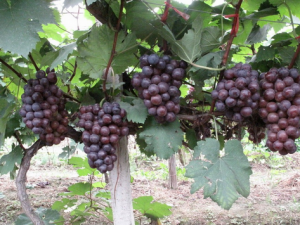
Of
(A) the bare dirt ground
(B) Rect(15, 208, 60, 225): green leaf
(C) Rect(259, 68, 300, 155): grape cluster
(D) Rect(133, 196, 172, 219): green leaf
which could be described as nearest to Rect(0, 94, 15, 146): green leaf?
(B) Rect(15, 208, 60, 225): green leaf

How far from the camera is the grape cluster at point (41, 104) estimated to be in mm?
762

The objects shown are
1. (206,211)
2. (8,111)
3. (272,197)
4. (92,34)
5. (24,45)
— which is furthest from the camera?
(272,197)

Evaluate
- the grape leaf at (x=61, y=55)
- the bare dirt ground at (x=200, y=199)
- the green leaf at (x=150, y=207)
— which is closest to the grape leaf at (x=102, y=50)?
the grape leaf at (x=61, y=55)

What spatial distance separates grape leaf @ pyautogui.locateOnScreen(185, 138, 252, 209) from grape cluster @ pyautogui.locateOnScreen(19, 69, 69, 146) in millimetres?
434

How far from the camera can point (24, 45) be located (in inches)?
24.6

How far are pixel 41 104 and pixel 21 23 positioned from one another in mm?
236

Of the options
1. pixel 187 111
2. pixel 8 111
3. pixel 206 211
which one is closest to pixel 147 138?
pixel 187 111

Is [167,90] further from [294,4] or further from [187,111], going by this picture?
[294,4]

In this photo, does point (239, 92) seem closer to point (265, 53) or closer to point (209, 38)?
point (209, 38)

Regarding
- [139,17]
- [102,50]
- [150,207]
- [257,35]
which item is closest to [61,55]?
[102,50]

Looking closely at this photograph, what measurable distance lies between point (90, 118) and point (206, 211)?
286 centimetres

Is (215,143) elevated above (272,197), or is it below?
above

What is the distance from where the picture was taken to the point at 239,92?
65 centimetres

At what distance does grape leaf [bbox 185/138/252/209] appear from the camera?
662 mm
